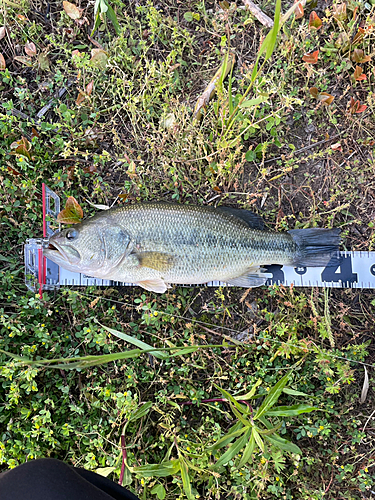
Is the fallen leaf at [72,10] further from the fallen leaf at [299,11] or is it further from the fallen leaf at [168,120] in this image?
the fallen leaf at [299,11]

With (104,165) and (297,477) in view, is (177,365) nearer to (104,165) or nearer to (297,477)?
(297,477)

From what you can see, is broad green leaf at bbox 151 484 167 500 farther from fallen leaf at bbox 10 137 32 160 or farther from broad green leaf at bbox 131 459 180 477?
fallen leaf at bbox 10 137 32 160

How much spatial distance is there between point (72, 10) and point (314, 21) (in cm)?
256

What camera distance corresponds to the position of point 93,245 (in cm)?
304

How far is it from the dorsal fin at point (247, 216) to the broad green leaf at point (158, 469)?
2.28m

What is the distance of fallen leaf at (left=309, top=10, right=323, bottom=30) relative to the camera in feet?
11.4

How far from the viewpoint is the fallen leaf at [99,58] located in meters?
3.49

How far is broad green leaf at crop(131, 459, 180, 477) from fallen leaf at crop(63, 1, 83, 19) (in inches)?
176

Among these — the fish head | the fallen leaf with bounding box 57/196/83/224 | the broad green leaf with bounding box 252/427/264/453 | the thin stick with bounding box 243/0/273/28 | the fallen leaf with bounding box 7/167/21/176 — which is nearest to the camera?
the broad green leaf with bounding box 252/427/264/453

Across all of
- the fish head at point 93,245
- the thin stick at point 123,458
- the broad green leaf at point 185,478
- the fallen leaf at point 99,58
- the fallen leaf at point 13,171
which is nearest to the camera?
the broad green leaf at point 185,478

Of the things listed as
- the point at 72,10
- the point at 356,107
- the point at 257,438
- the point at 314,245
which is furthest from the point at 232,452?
the point at 72,10

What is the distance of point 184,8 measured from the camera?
3.66 meters

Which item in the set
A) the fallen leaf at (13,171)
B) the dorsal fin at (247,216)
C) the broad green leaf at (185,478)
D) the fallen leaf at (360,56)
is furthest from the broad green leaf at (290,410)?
the fallen leaf at (360,56)

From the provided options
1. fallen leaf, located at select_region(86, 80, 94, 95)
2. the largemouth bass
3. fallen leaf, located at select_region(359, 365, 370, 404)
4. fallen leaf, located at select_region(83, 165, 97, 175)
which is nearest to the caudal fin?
the largemouth bass
